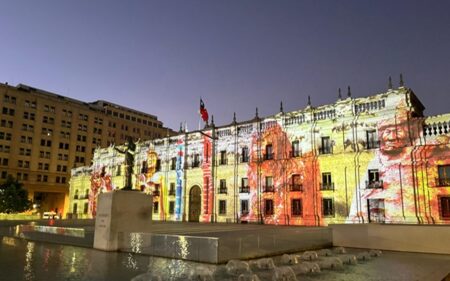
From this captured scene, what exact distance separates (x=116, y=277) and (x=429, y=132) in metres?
24.4

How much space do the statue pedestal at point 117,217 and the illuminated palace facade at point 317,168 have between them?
750 inches

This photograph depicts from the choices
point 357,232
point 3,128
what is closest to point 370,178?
point 357,232

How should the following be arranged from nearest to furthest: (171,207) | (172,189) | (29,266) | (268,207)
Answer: (29,266), (268,207), (171,207), (172,189)

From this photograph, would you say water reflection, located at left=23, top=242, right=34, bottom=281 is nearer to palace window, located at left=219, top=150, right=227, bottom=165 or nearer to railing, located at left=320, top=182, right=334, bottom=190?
railing, located at left=320, top=182, right=334, bottom=190

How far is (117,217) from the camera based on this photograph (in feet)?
44.6

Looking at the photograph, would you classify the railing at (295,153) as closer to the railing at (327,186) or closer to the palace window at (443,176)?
the railing at (327,186)

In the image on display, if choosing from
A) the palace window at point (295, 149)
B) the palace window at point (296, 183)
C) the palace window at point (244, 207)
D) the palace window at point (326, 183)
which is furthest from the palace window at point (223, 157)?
the palace window at point (326, 183)

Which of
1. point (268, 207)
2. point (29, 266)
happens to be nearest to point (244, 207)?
point (268, 207)

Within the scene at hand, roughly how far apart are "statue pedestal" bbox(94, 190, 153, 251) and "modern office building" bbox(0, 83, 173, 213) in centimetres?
5343

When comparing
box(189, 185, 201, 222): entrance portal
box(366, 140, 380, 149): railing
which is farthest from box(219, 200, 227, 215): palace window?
box(366, 140, 380, 149): railing

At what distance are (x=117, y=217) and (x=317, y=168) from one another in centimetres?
2073

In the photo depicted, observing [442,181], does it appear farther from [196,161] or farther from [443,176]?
[196,161]

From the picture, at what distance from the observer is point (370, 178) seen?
91.1 feet

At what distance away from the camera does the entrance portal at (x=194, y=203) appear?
3894 cm
